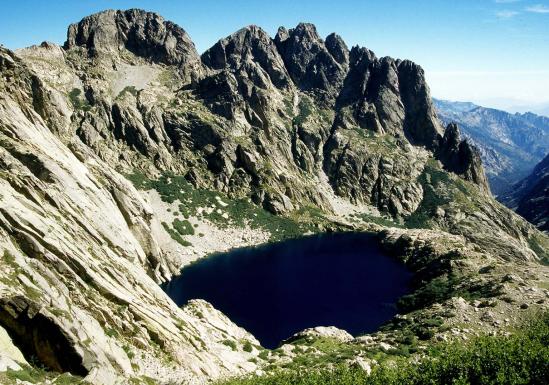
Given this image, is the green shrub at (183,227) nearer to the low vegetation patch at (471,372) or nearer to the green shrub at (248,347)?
the green shrub at (248,347)

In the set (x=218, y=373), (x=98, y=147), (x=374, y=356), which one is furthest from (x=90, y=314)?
(x=98, y=147)

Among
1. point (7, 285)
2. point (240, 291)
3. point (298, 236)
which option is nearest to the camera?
point (7, 285)

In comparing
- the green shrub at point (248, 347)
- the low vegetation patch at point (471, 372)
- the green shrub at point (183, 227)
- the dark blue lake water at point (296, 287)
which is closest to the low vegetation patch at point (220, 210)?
the green shrub at point (183, 227)

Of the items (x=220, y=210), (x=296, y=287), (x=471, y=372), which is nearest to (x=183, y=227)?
(x=220, y=210)

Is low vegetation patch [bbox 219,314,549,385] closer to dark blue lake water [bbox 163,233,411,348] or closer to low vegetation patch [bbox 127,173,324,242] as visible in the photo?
dark blue lake water [bbox 163,233,411,348]

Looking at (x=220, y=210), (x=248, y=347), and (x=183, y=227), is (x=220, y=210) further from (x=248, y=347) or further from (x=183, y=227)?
(x=248, y=347)

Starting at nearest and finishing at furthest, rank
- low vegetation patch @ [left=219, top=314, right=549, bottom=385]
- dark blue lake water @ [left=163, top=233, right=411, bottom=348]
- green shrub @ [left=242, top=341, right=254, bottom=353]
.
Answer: low vegetation patch @ [left=219, top=314, right=549, bottom=385]
green shrub @ [left=242, top=341, right=254, bottom=353]
dark blue lake water @ [left=163, top=233, right=411, bottom=348]

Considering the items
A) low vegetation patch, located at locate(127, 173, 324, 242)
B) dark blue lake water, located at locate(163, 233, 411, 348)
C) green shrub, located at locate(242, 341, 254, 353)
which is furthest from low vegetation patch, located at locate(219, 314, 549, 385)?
low vegetation patch, located at locate(127, 173, 324, 242)

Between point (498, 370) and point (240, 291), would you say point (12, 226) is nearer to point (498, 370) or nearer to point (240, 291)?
point (498, 370)
